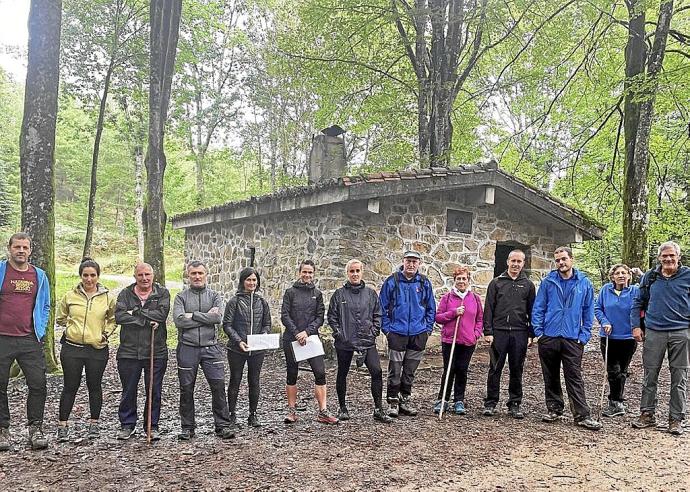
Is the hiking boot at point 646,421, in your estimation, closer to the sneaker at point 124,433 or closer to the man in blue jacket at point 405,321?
the man in blue jacket at point 405,321

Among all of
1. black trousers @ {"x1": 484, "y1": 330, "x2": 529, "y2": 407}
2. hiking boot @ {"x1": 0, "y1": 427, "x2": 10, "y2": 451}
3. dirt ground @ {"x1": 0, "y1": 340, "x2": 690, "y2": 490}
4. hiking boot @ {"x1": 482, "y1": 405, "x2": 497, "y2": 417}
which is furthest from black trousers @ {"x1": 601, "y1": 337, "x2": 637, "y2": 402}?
hiking boot @ {"x1": 0, "y1": 427, "x2": 10, "y2": 451}

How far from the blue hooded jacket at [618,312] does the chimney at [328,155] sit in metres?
5.56

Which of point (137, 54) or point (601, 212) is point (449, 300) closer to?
point (601, 212)

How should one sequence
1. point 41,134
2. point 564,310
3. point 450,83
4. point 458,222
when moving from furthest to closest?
point 450,83, point 458,222, point 41,134, point 564,310

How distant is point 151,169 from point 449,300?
19.7ft

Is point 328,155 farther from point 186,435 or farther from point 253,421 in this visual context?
point 186,435

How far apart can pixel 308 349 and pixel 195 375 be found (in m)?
1.03

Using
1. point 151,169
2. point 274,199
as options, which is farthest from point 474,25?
point 151,169

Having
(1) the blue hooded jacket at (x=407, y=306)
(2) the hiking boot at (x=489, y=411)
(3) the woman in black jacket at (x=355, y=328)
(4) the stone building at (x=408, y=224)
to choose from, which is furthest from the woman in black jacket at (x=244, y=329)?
(4) the stone building at (x=408, y=224)

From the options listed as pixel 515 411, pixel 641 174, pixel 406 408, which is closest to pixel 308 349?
pixel 406 408

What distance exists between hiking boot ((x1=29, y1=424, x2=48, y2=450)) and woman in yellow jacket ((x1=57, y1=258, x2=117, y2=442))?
0.18 metres

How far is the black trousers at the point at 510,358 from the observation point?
5.36 m

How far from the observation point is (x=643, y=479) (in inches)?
153

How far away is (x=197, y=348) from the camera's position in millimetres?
4594
